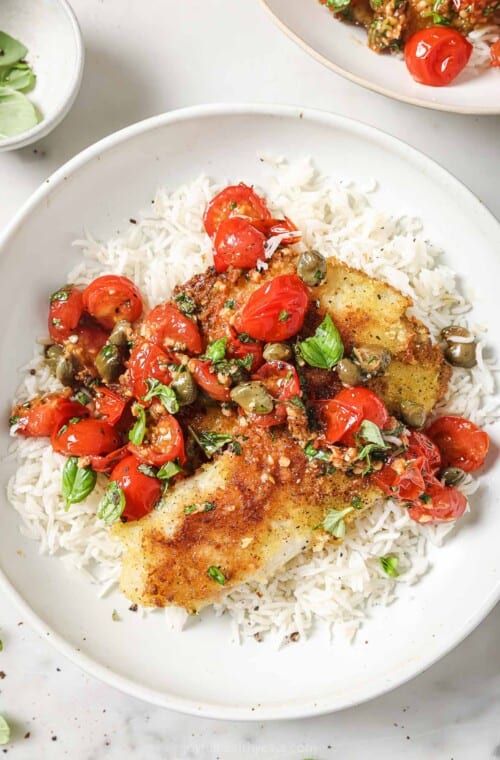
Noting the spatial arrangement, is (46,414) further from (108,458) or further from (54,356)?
(108,458)

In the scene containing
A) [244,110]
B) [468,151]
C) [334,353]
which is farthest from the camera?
[468,151]

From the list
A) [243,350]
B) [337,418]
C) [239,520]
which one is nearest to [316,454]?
[337,418]

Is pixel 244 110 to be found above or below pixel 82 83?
above

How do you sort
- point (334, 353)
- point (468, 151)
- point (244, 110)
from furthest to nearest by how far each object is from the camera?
point (468, 151) → point (244, 110) → point (334, 353)

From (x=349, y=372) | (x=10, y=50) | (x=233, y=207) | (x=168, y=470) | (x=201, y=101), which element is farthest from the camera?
(x=201, y=101)

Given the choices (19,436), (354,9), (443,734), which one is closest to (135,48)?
(354,9)

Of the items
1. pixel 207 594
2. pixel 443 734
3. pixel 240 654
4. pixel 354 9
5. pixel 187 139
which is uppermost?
pixel 354 9

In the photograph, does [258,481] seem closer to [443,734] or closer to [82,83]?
[443,734]
